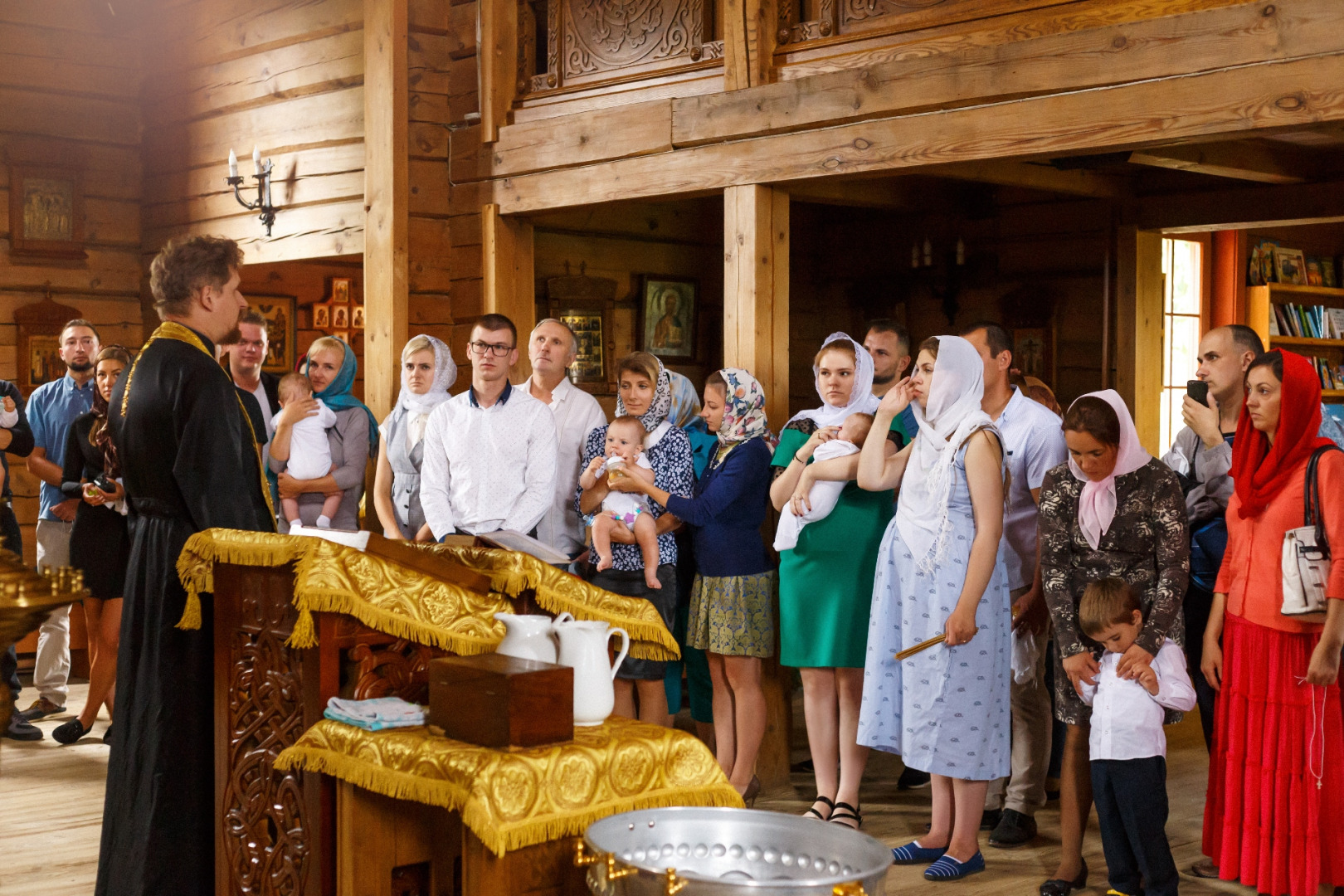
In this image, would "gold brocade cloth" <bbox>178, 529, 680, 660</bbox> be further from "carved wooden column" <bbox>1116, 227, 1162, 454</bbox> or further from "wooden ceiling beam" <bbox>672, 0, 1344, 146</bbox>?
"carved wooden column" <bbox>1116, 227, 1162, 454</bbox>

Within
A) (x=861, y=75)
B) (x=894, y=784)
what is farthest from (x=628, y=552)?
(x=861, y=75)

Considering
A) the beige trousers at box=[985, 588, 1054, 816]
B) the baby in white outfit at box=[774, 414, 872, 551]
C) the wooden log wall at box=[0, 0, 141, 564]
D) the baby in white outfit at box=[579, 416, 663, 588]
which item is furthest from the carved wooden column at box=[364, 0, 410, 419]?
the beige trousers at box=[985, 588, 1054, 816]

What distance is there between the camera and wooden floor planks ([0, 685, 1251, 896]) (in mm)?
4195

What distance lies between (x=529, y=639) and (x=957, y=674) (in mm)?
1871

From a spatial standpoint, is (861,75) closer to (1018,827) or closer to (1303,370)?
(1303,370)

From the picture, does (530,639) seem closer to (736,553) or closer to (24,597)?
(24,597)

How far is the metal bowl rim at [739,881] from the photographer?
6.61 ft

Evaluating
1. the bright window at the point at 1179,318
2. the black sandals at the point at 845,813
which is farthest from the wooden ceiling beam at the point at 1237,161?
the black sandals at the point at 845,813

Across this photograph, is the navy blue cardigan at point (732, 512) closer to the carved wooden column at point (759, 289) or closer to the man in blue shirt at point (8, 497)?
the carved wooden column at point (759, 289)

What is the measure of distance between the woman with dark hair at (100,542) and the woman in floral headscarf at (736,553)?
2.60 metres

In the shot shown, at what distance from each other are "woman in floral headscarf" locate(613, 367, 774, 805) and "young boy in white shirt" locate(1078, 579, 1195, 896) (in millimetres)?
1382

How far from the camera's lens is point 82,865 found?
14.4 ft

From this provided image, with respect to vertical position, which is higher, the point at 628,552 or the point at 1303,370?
the point at 1303,370

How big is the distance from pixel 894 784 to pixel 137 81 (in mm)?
6522
